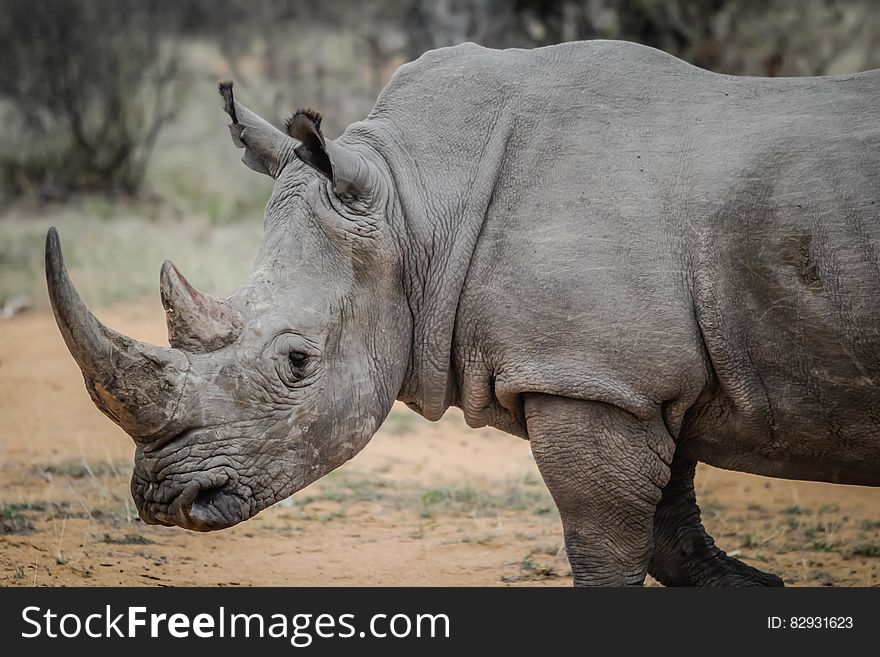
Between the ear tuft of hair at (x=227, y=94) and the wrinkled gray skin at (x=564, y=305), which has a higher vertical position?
the ear tuft of hair at (x=227, y=94)

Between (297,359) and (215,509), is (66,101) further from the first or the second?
(215,509)

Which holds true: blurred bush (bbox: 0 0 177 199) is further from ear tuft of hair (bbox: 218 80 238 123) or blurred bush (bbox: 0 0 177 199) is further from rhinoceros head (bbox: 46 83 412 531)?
rhinoceros head (bbox: 46 83 412 531)

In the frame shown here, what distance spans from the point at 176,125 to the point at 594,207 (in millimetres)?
14896

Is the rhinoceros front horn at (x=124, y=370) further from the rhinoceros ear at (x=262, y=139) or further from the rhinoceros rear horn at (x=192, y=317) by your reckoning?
the rhinoceros ear at (x=262, y=139)

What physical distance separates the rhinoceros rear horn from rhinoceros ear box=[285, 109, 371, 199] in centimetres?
64

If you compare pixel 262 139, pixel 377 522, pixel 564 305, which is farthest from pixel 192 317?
pixel 377 522

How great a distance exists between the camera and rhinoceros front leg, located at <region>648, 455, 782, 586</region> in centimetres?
550

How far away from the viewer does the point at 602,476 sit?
4.50 m

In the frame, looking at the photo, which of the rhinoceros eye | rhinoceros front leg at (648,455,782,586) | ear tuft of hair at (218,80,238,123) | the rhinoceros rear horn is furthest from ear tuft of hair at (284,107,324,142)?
rhinoceros front leg at (648,455,782,586)

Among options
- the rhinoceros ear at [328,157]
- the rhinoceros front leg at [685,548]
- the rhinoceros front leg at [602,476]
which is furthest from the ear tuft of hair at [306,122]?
the rhinoceros front leg at [685,548]

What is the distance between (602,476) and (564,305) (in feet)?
2.18

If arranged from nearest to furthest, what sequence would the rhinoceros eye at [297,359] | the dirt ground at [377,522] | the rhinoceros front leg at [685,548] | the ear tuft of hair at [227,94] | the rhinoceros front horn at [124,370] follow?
the rhinoceros front horn at [124,370] → the rhinoceros eye at [297,359] → the ear tuft of hair at [227,94] → the rhinoceros front leg at [685,548] → the dirt ground at [377,522]

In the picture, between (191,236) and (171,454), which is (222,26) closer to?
(191,236)

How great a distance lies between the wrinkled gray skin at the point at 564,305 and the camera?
430 cm
